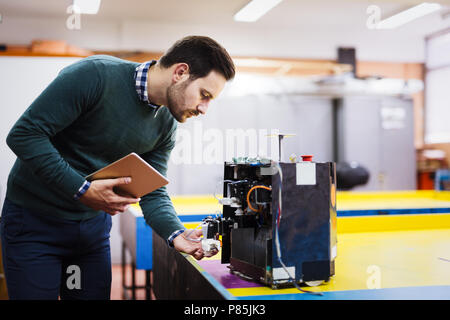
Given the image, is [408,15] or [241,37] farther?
[241,37]

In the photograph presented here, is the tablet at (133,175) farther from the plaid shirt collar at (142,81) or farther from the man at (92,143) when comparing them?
the plaid shirt collar at (142,81)

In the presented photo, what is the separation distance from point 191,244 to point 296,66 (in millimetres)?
5721

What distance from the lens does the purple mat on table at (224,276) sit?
1.19m

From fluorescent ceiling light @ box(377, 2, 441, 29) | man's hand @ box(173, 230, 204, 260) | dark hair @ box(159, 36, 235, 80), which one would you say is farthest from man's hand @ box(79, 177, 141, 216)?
fluorescent ceiling light @ box(377, 2, 441, 29)

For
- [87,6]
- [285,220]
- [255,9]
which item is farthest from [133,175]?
[87,6]

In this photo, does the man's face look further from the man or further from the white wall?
the white wall

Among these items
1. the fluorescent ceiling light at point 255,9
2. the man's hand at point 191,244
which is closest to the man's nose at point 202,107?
the man's hand at point 191,244

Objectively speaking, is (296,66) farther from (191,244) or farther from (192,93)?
(191,244)

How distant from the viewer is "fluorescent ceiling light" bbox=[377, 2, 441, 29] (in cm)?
516

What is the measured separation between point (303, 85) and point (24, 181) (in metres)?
5.08

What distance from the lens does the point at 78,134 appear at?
1.41 m

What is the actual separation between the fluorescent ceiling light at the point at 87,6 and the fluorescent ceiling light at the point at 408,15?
3.51 meters

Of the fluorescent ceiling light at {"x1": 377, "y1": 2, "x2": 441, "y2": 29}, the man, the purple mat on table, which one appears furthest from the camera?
the fluorescent ceiling light at {"x1": 377, "y1": 2, "x2": 441, "y2": 29}

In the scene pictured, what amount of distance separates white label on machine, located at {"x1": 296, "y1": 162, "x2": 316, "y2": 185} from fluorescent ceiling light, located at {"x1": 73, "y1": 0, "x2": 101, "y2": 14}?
170 inches
